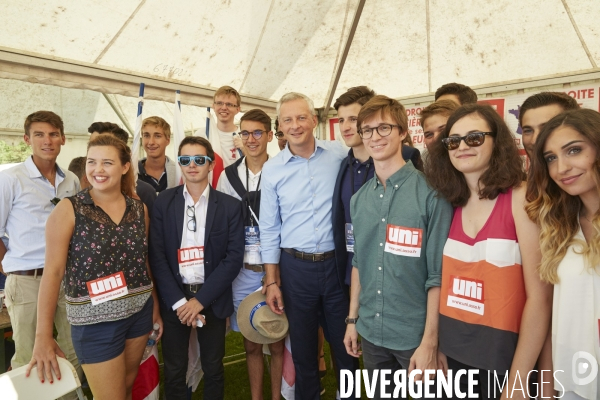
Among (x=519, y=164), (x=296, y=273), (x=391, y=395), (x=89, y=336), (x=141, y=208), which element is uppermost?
(x=519, y=164)

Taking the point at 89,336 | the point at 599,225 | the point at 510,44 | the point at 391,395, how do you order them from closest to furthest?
the point at 599,225 → the point at 391,395 → the point at 89,336 → the point at 510,44

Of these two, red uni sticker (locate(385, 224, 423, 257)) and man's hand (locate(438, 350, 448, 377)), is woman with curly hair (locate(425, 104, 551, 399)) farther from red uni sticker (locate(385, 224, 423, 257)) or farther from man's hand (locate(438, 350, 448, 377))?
red uni sticker (locate(385, 224, 423, 257))

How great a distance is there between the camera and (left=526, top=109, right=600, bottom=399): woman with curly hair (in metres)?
1.11

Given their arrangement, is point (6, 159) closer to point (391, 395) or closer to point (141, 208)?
point (141, 208)

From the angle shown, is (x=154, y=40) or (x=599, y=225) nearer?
(x=599, y=225)

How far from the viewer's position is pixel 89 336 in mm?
1792

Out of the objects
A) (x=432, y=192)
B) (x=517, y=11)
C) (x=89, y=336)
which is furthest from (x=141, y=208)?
(x=517, y=11)

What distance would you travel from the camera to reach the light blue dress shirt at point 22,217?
247 centimetres

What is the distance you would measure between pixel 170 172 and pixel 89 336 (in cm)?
166

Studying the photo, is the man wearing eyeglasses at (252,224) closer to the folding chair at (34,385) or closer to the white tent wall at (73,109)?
the folding chair at (34,385)

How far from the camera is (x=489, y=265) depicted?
130cm

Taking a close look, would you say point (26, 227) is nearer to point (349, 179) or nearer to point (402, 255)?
point (349, 179)

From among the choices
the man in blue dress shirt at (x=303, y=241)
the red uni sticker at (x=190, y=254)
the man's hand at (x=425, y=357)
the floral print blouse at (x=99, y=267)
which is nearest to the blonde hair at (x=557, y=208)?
the man's hand at (x=425, y=357)

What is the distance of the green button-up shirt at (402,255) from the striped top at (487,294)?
10 centimetres
